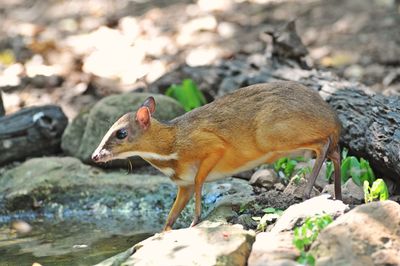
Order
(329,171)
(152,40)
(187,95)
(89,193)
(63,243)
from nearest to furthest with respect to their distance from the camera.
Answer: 1. (63,243)
2. (329,171)
3. (89,193)
4. (187,95)
5. (152,40)

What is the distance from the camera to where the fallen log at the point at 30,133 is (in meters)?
9.76

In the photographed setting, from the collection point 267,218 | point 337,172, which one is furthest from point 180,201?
point 337,172

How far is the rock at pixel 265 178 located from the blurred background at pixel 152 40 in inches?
150

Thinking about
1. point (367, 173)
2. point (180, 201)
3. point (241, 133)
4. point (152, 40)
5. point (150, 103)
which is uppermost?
point (150, 103)

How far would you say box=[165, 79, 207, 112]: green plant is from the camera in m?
10.2

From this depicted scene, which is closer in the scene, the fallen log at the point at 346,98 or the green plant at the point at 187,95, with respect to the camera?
the fallen log at the point at 346,98

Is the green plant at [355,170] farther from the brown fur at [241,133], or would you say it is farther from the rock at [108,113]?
the rock at [108,113]

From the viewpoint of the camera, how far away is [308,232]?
17.8 feet

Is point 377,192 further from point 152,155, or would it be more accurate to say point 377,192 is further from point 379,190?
point 152,155

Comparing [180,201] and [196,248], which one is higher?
[196,248]

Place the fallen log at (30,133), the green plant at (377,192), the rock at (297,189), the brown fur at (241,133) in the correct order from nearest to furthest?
the green plant at (377,192), the brown fur at (241,133), the rock at (297,189), the fallen log at (30,133)

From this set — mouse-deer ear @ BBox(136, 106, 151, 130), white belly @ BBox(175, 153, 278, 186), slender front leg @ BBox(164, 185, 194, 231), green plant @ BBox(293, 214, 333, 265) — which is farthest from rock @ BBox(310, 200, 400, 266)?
mouse-deer ear @ BBox(136, 106, 151, 130)

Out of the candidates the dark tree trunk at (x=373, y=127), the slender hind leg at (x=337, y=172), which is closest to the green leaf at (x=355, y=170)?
the dark tree trunk at (x=373, y=127)

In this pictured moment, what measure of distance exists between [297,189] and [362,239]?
2.29m
